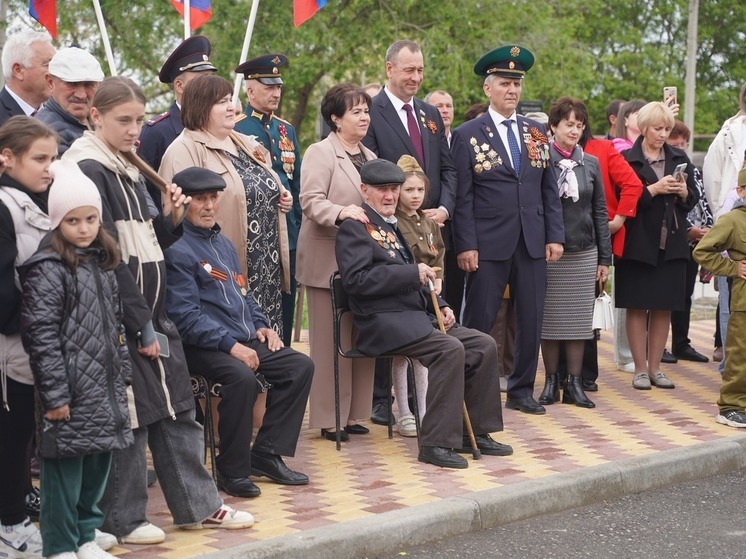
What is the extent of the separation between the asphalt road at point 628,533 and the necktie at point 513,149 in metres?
2.53

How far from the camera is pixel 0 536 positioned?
16.5ft

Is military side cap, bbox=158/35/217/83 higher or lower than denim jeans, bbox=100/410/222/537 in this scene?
higher

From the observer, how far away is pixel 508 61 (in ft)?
26.7

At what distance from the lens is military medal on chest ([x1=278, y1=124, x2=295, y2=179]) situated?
768 centimetres

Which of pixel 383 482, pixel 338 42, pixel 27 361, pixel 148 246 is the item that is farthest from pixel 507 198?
pixel 338 42

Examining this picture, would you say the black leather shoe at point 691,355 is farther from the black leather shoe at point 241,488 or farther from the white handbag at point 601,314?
the black leather shoe at point 241,488

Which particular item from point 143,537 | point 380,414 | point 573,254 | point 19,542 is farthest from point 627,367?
point 19,542

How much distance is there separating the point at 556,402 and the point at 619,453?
5.79ft

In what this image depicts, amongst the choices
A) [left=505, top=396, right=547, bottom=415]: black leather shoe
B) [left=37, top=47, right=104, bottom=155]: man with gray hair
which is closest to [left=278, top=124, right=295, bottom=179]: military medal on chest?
[left=37, top=47, right=104, bottom=155]: man with gray hair

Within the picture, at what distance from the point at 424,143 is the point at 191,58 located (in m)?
1.71

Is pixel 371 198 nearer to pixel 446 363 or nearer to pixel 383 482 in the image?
pixel 446 363

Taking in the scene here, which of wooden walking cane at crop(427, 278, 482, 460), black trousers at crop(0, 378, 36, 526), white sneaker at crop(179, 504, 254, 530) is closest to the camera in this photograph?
black trousers at crop(0, 378, 36, 526)

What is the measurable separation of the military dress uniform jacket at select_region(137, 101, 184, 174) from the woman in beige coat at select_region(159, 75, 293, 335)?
0.46 metres

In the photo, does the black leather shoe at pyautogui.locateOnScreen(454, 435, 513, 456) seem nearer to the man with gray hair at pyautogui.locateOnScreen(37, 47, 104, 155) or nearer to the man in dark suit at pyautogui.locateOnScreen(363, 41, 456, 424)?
the man in dark suit at pyautogui.locateOnScreen(363, 41, 456, 424)
